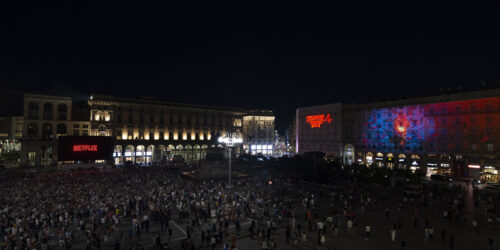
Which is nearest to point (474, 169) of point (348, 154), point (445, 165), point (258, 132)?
point (445, 165)

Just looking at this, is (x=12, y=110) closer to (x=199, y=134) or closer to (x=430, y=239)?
(x=199, y=134)

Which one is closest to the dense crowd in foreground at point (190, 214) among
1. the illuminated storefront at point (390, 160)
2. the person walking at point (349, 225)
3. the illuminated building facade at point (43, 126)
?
the person walking at point (349, 225)

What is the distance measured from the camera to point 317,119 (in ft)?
229

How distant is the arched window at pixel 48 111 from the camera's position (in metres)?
55.5

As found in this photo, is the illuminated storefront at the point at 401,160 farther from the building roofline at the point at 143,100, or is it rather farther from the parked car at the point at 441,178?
the building roofline at the point at 143,100

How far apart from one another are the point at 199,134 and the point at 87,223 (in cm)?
5604

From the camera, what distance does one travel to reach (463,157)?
41.6 m

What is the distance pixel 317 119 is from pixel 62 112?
186 ft

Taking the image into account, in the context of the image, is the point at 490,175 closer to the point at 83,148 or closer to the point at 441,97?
the point at 441,97

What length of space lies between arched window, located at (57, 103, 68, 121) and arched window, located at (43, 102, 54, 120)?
3.82 ft

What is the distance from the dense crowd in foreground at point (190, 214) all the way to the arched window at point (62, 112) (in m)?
26.9

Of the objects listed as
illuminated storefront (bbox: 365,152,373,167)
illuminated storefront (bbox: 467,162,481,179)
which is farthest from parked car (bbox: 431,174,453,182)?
illuminated storefront (bbox: 365,152,373,167)

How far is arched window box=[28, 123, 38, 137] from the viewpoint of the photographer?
53.6 meters

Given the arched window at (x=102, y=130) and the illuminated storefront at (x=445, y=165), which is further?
the arched window at (x=102, y=130)
